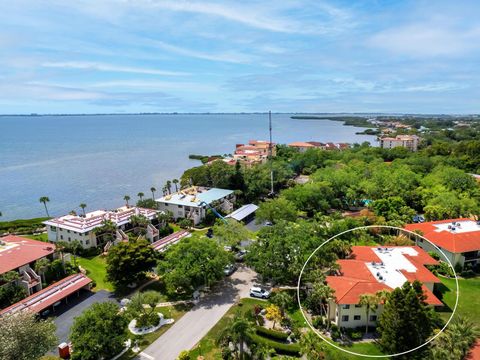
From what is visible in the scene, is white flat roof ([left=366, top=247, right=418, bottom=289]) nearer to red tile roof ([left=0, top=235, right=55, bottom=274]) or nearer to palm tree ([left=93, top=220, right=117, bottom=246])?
palm tree ([left=93, top=220, right=117, bottom=246])

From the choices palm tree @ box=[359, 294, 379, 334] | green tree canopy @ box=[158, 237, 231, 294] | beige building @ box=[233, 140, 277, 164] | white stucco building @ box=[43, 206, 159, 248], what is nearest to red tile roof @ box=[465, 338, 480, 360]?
palm tree @ box=[359, 294, 379, 334]

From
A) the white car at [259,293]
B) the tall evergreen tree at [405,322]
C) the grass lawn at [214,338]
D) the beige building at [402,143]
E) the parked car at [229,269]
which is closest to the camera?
the tall evergreen tree at [405,322]

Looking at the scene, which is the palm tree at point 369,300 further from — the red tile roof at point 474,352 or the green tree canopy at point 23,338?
the green tree canopy at point 23,338

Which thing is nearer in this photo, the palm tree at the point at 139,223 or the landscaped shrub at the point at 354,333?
the landscaped shrub at the point at 354,333

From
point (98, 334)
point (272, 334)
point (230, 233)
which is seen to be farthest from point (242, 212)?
point (98, 334)

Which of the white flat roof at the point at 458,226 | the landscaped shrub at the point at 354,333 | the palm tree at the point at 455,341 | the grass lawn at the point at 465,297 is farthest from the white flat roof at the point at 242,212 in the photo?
the palm tree at the point at 455,341

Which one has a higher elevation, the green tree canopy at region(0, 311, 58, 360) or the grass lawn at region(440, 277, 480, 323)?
the green tree canopy at region(0, 311, 58, 360)

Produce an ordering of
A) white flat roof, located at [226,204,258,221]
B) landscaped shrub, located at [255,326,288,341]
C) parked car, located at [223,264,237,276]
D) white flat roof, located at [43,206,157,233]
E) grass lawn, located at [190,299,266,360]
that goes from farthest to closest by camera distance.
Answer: white flat roof, located at [226,204,258,221] → white flat roof, located at [43,206,157,233] → parked car, located at [223,264,237,276] → landscaped shrub, located at [255,326,288,341] → grass lawn, located at [190,299,266,360]
